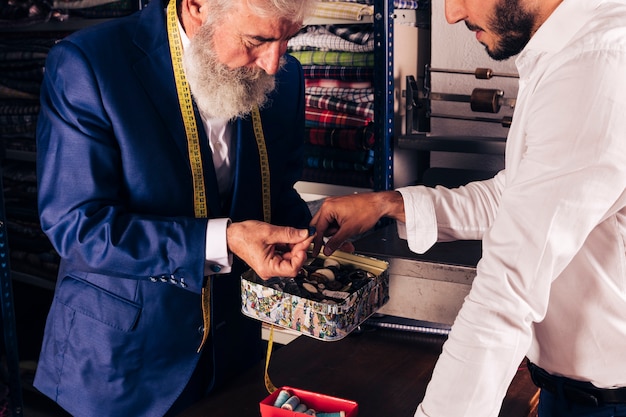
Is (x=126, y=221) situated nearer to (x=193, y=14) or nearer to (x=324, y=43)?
(x=193, y=14)

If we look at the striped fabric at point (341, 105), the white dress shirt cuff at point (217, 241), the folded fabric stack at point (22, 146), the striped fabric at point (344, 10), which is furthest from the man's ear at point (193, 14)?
the folded fabric stack at point (22, 146)

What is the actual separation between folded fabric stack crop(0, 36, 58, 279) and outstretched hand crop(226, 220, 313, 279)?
2.18 metres

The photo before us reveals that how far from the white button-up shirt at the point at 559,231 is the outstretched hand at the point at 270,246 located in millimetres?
436

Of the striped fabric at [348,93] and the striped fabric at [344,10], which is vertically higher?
the striped fabric at [344,10]

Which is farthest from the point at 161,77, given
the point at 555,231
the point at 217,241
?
the point at 555,231

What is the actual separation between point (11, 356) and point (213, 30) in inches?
58.1

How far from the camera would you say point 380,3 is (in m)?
2.38

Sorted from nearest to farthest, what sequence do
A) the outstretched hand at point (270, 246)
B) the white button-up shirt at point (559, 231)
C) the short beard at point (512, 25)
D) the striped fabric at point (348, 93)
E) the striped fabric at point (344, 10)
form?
the white button-up shirt at point (559, 231) → the short beard at point (512, 25) → the outstretched hand at point (270, 246) → the striped fabric at point (344, 10) → the striped fabric at point (348, 93)

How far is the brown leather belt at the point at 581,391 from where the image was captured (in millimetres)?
1266

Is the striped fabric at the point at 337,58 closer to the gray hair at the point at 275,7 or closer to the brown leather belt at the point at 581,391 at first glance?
the gray hair at the point at 275,7

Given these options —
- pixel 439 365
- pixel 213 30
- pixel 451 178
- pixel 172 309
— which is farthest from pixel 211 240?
pixel 451 178

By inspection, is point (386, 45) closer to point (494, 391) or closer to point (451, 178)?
point (451, 178)

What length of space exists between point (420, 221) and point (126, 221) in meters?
0.68

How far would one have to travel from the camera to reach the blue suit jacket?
5.05ft
